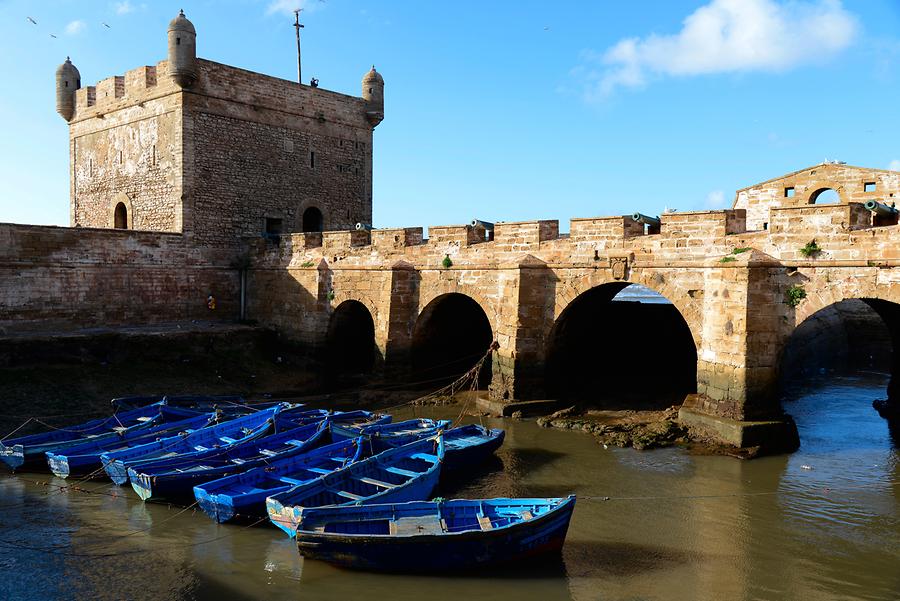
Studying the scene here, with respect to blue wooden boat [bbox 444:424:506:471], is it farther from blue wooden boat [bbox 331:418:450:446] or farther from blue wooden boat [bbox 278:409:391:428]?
blue wooden boat [bbox 278:409:391:428]

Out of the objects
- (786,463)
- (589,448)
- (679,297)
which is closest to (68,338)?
(589,448)

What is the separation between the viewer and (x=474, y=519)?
27.3 feet

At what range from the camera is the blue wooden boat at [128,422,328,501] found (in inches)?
386

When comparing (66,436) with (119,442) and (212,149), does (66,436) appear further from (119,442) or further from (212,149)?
(212,149)

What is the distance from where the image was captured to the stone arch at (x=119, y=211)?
23.1 meters

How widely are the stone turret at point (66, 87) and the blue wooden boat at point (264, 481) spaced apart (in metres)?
20.7

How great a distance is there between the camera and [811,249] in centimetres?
1178

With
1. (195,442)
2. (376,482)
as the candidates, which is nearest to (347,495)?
(376,482)

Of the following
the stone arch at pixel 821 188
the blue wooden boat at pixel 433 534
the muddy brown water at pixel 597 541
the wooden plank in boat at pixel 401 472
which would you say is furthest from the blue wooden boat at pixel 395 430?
the stone arch at pixel 821 188

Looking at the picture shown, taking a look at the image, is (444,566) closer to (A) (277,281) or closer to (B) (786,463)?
(B) (786,463)

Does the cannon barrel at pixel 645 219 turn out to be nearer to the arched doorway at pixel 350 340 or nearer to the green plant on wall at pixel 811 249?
the green plant on wall at pixel 811 249

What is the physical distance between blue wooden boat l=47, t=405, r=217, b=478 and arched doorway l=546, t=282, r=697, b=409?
7818 mm

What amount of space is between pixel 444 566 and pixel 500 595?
73 cm

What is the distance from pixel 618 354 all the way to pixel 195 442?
11.9 m
